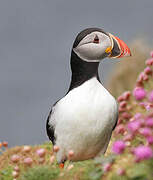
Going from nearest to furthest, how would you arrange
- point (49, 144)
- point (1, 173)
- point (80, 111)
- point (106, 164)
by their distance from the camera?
1. point (106, 164)
2. point (80, 111)
3. point (1, 173)
4. point (49, 144)

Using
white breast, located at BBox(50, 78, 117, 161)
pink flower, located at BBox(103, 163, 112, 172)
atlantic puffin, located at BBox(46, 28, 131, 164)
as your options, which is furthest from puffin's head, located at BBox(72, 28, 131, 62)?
pink flower, located at BBox(103, 163, 112, 172)

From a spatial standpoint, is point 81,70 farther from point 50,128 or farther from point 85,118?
point 50,128

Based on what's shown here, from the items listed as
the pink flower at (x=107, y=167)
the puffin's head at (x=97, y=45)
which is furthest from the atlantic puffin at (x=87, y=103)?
the pink flower at (x=107, y=167)

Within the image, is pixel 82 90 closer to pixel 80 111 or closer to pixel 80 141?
pixel 80 111

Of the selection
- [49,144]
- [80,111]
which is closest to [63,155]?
[80,111]

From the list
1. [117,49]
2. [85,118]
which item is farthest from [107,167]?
[117,49]

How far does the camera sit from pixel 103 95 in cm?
527

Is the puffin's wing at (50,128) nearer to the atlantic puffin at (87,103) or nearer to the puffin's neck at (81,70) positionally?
the atlantic puffin at (87,103)

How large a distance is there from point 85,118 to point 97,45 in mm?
973

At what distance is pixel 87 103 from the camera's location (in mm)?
5195

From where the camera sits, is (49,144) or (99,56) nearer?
(99,56)

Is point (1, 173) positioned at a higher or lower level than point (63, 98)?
lower

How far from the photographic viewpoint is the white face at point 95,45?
526 cm

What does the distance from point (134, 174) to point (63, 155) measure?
1.94m
